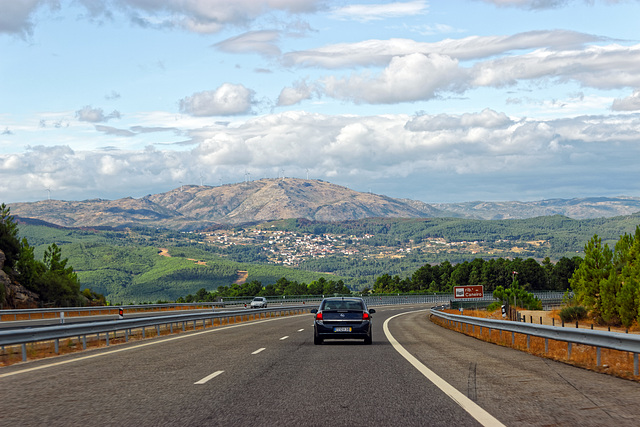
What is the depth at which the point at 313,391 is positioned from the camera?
9688mm

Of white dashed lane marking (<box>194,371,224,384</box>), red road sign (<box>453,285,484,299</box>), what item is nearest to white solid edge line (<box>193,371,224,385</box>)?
white dashed lane marking (<box>194,371,224,384</box>)

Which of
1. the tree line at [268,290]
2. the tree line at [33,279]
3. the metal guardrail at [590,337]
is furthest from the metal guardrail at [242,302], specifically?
the metal guardrail at [590,337]

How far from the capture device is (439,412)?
7.91 meters

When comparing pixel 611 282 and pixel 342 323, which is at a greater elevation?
pixel 611 282

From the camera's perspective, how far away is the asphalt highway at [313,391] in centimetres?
756

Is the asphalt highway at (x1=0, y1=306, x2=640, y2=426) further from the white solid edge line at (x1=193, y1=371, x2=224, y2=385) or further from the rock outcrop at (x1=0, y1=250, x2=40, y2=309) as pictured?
the rock outcrop at (x1=0, y1=250, x2=40, y2=309)

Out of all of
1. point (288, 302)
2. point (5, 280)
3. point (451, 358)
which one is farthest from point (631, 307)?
point (288, 302)

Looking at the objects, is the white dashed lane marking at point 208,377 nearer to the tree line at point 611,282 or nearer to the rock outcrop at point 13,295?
the tree line at point 611,282

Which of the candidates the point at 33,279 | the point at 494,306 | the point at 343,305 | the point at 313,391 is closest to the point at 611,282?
the point at 494,306

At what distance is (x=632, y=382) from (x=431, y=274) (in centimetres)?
16383

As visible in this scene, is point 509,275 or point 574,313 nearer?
point 574,313

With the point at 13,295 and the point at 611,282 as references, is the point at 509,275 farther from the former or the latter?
the point at 13,295

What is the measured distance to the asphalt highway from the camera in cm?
756

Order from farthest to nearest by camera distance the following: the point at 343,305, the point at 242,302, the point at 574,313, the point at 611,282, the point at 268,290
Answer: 1. the point at 268,290
2. the point at 242,302
3. the point at 574,313
4. the point at 611,282
5. the point at 343,305
